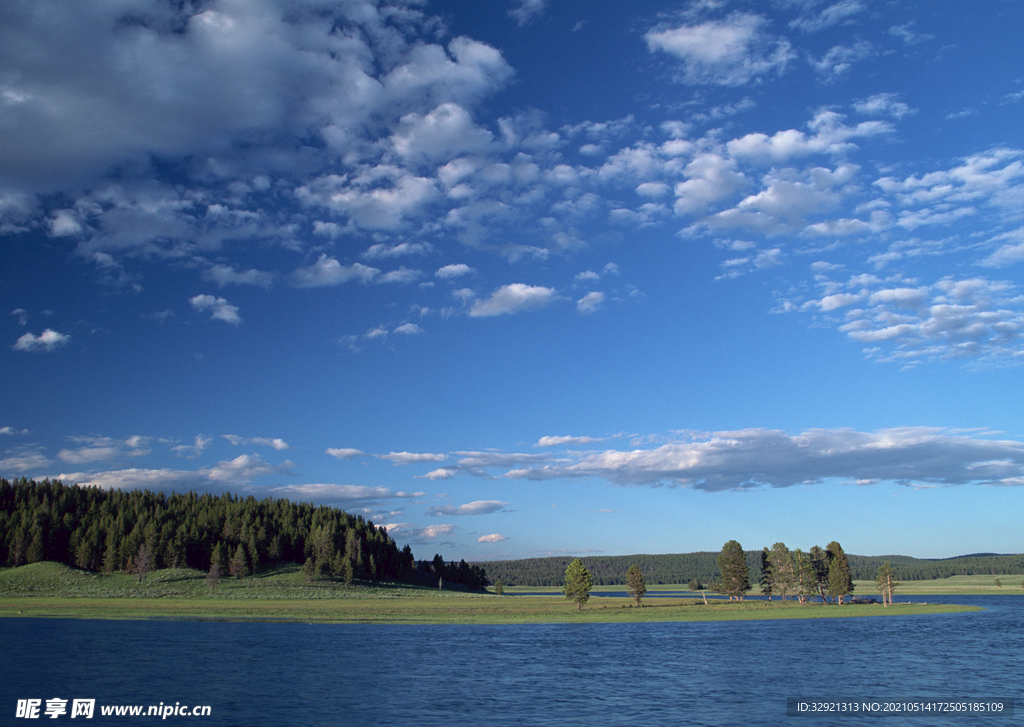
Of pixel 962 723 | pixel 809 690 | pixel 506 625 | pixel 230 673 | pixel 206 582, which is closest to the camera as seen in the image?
pixel 962 723

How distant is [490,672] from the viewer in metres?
54.0

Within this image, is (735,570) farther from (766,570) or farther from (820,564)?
(820,564)

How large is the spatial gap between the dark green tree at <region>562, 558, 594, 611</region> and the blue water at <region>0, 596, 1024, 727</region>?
3983 centimetres

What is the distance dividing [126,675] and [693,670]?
4494 cm

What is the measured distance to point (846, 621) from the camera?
362 ft

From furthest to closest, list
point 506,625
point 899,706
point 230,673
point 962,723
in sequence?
point 506,625, point 230,673, point 899,706, point 962,723

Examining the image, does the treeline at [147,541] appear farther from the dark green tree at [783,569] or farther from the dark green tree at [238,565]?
the dark green tree at [783,569]

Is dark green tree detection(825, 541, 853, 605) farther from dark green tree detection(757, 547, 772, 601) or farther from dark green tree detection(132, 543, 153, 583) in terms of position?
dark green tree detection(132, 543, 153, 583)

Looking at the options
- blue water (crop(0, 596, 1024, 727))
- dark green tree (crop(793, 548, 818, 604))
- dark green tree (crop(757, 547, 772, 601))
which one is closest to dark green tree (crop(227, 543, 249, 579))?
blue water (crop(0, 596, 1024, 727))

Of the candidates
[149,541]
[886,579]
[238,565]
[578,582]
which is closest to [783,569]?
[886,579]

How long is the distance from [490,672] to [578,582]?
78.8m

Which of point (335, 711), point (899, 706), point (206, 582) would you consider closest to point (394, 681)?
point (335, 711)

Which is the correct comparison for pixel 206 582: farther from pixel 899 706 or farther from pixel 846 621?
pixel 899 706

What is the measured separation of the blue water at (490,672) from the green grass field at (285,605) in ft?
55.2
